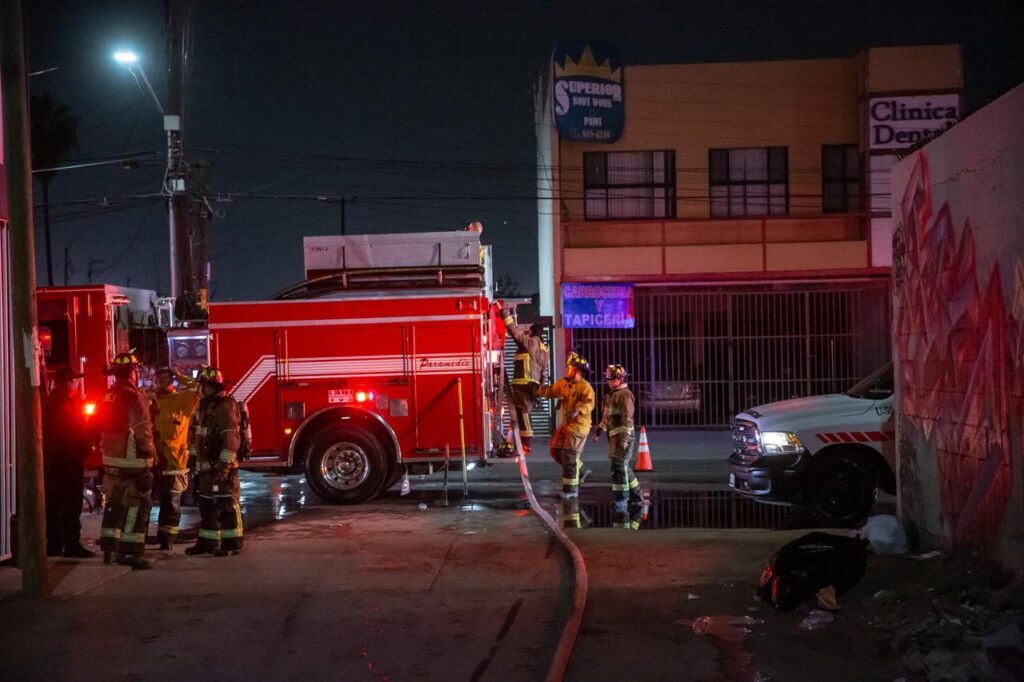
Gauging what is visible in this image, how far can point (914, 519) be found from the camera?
836 centimetres

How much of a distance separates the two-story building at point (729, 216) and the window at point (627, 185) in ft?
0.10

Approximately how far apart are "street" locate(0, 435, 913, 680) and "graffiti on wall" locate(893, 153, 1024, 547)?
1.08 metres

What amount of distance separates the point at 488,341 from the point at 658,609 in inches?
244

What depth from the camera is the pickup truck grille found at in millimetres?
10961

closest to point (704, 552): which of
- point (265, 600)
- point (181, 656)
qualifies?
point (265, 600)

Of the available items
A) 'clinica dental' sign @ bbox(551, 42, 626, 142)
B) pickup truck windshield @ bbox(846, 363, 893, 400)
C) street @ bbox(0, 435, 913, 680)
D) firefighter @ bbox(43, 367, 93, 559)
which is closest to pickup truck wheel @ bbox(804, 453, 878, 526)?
pickup truck windshield @ bbox(846, 363, 893, 400)

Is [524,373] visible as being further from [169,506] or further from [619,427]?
[169,506]

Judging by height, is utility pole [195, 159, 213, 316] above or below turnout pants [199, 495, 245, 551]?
above

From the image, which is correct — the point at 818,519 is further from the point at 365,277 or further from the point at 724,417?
the point at 724,417

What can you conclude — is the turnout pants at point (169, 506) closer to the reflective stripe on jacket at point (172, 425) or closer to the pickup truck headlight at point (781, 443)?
the reflective stripe on jacket at point (172, 425)

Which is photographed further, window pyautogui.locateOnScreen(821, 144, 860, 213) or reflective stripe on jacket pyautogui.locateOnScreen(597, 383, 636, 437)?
window pyautogui.locateOnScreen(821, 144, 860, 213)

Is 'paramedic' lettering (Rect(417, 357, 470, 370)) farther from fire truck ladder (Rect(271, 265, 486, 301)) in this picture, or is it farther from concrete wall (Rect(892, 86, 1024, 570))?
concrete wall (Rect(892, 86, 1024, 570))

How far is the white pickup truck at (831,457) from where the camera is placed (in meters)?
10.5

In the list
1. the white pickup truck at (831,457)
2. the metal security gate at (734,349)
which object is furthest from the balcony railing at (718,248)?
the white pickup truck at (831,457)
